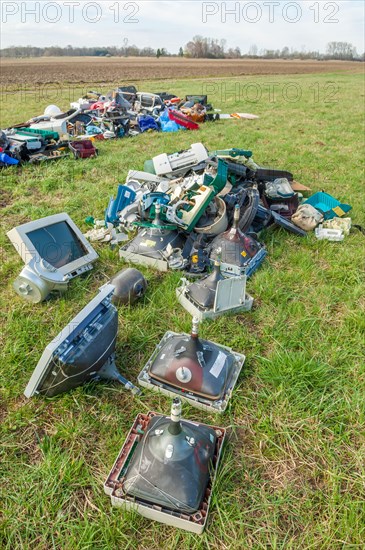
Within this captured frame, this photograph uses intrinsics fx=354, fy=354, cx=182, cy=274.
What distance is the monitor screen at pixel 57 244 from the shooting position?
3256mm

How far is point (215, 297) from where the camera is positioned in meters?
2.98

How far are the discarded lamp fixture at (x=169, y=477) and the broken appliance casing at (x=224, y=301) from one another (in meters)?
1.20

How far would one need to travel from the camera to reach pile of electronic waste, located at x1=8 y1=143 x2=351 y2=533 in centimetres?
179

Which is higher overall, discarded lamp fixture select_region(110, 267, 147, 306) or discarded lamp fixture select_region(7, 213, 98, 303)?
discarded lamp fixture select_region(7, 213, 98, 303)

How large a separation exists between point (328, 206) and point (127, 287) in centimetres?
307

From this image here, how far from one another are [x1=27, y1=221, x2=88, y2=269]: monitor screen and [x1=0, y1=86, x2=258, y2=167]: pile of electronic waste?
12.5ft

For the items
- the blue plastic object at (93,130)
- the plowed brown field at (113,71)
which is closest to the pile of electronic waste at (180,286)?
the blue plastic object at (93,130)

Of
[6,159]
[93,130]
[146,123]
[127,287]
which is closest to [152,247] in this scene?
[127,287]

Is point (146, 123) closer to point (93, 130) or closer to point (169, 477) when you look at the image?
point (93, 130)

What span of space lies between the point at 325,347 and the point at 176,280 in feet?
4.74

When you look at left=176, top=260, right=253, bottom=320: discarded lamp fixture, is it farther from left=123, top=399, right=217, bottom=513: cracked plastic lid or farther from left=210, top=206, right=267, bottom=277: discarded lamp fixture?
left=123, top=399, right=217, bottom=513: cracked plastic lid

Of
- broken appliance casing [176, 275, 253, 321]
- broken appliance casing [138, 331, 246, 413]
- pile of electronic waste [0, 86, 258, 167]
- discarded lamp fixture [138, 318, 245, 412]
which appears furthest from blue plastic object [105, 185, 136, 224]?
pile of electronic waste [0, 86, 258, 167]

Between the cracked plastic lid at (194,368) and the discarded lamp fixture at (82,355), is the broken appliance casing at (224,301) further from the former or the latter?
the discarded lamp fixture at (82,355)

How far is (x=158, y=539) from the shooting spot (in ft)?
5.66
